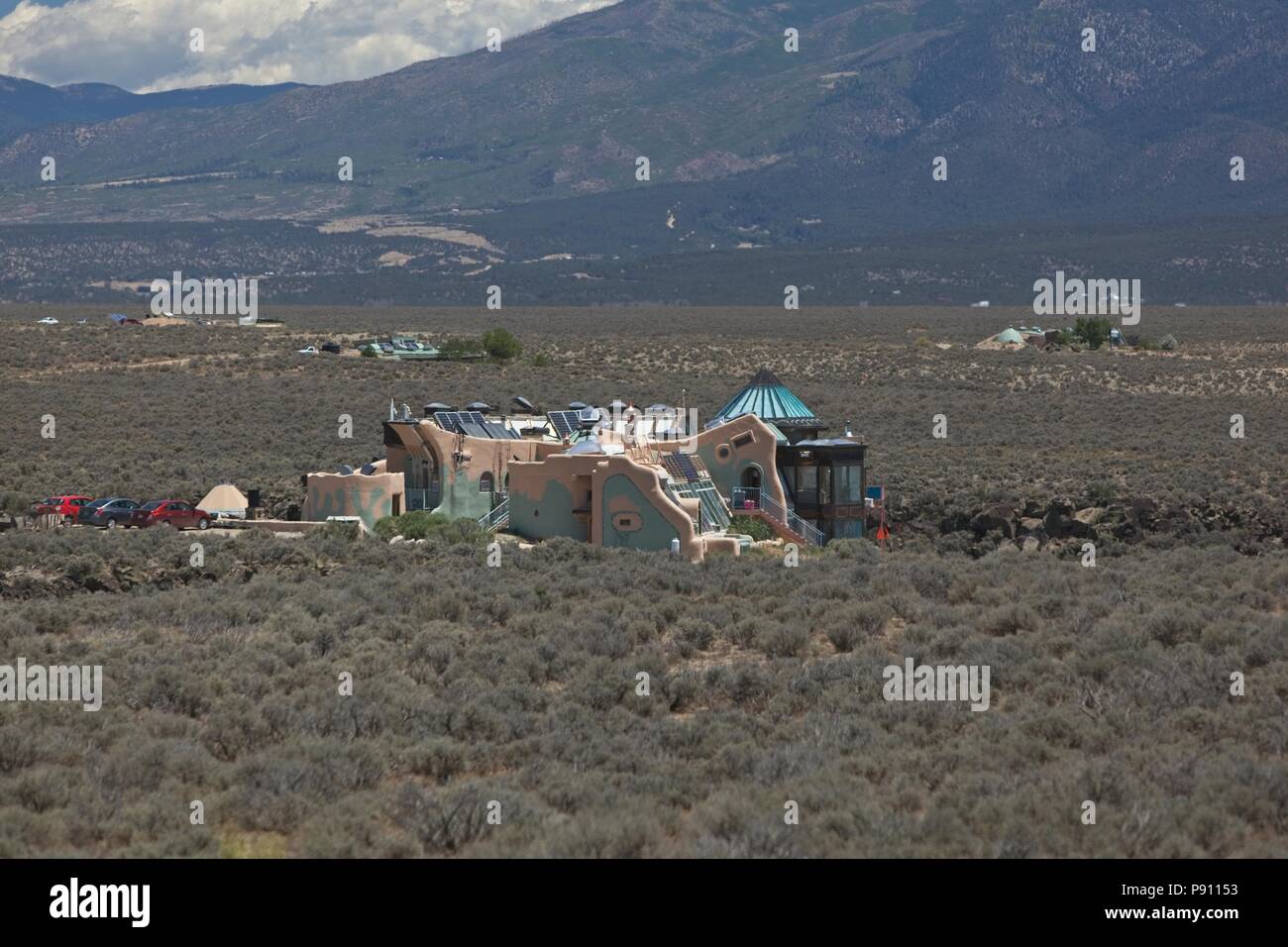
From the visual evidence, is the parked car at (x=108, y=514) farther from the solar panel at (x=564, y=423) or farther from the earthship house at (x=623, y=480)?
the solar panel at (x=564, y=423)

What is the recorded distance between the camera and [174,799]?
16625mm

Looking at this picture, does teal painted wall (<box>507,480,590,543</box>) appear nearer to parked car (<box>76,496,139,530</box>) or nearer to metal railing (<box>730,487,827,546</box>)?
metal railing (<box>730,487,827,546</box>)

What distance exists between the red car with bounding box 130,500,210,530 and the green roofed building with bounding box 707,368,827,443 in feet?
38.8

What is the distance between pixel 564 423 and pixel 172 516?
1027 centimetres

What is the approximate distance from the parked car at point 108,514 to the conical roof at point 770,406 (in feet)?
44.0

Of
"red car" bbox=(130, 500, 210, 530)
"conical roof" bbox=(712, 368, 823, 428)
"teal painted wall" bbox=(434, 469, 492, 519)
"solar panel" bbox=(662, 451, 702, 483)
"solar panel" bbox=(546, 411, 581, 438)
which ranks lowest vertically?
"red car" bbox=(130, 500, 210, 530)

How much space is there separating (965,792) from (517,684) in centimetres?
696

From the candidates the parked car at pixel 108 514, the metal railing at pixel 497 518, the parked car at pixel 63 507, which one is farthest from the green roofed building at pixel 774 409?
the parked car at pixel 63 507

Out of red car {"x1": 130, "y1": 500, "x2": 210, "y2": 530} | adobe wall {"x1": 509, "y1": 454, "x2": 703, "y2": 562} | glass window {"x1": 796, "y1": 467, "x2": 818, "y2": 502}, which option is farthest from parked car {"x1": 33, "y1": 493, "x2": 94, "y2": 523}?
glass window {"x1": 796, "y1": 467, "x2": 818, "y2": 502}

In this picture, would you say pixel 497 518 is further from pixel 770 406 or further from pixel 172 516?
pixel 770 406

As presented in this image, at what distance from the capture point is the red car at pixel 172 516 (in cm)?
→ 4050

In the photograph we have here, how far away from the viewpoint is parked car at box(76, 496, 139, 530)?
134 feet

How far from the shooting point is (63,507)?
42.8 m
